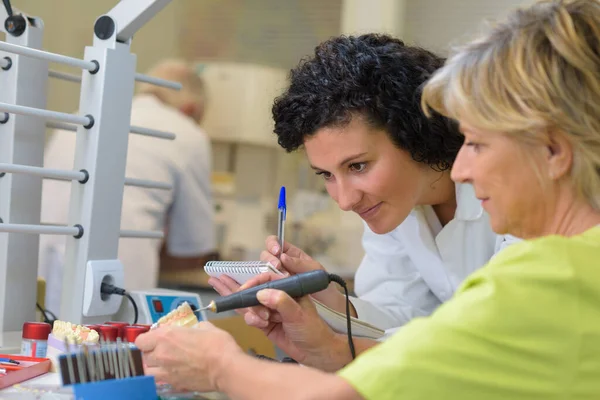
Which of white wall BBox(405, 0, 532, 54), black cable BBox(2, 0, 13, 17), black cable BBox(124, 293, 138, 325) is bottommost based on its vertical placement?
black cable BBox(124, 293, 138, 325)

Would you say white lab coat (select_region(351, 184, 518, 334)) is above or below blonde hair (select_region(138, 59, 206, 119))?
below

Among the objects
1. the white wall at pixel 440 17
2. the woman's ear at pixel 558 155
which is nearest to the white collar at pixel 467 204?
the woman's ear at pixel 558 155

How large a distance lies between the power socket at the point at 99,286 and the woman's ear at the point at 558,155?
1.00m

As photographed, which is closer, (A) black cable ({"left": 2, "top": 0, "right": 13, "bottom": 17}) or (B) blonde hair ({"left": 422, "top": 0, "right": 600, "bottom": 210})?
(B) blonde hair ({"left": 422, "top": 0, "right": 600, "bottom": 210})

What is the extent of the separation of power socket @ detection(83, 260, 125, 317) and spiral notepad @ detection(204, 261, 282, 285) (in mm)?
336

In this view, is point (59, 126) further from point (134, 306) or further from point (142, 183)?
point (134, 306)

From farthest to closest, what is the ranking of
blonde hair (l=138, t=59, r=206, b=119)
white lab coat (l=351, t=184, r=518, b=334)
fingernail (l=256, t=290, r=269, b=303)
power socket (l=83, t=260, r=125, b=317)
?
1. blonde hair (l=138, t=59, r=206, b=119)
2. white lab coat (l=351, t=184, r=518, b=334)
3. power socket (l=83, t=260, r=125, b=317)
4. fingernail (l=256, t=290, r=269, b=303)

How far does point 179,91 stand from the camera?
346 cm

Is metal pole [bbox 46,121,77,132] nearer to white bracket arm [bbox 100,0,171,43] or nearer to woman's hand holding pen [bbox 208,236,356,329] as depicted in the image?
white bracket arm [bbox 100,0,171,43]

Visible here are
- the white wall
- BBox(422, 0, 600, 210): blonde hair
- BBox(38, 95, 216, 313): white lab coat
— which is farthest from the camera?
the white wall

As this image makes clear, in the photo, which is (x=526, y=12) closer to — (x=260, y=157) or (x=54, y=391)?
(x=54, y=391)

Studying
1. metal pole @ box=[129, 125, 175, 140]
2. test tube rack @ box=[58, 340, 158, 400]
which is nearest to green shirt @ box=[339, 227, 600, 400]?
test tube rack @ box=[58, 340, 158, 400]

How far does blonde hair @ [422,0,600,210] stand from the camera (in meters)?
0.92

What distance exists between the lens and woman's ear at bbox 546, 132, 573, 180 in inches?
36.6
